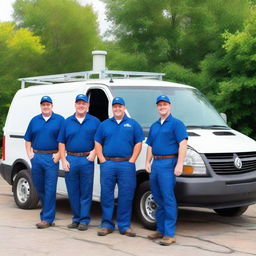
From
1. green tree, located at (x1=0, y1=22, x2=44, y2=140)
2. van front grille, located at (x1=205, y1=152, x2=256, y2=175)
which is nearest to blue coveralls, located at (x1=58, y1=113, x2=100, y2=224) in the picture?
van front grille, located at (x1=205, y1=152, x2=256, y2=175)

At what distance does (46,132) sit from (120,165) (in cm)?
125

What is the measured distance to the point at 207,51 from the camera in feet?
91.0

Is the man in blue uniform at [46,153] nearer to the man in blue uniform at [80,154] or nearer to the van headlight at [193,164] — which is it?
the man in blue uniform at [80,154]

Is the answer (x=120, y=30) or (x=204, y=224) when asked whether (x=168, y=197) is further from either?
(x=120, y=30)

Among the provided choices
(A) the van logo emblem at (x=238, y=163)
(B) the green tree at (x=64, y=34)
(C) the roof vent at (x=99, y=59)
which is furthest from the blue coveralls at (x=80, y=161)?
(B) the green tree at (x=64, y=34)

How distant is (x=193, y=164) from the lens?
6949mm

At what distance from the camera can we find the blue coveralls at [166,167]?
6.64 m

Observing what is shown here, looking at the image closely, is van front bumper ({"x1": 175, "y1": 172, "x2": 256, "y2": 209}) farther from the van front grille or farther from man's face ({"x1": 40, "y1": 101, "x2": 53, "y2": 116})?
man's face ({"x1": 40, "y1": 101, "x2": 53, "y2": 116})

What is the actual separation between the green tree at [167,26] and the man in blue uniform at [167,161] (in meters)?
20.7

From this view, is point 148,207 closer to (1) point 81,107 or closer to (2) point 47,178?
(2) point 47,178

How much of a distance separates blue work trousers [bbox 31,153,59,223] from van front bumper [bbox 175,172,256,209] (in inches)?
69.9

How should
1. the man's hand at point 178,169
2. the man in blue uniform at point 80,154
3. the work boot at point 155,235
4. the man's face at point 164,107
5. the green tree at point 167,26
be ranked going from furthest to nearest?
the green tree at point 167,26
the man in blue uniform at point 80,154
the work boot at point 155,235
the man's face at point 164,107
the man's hand at point 178,169

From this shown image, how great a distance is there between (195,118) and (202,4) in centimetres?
2147

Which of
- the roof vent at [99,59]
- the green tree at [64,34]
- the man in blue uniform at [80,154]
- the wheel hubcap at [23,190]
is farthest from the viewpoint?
the green tree at [64,34]
